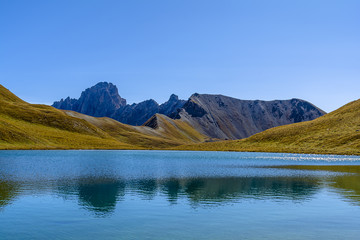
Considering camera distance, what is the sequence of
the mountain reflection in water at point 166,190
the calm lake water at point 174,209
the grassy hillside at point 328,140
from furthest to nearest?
the grassy hillside at point 328,140 < the mountain reflection in water at point 166,190 < the calm lake water at point 174,209

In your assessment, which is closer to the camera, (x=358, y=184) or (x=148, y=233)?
(x=148, y=233)

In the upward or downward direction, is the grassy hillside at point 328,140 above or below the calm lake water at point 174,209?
above

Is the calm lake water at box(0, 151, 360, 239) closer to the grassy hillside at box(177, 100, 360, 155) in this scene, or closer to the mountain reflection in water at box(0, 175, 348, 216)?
the mountain reflection in water at box(0, 175, 348, 216)

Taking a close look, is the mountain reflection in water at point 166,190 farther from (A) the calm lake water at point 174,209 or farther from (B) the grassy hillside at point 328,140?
(B) the grassy hillside at point 328,140

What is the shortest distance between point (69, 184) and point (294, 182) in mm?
35265

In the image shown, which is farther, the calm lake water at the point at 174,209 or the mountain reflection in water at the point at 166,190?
the mountain reflection in water at the point at 166,190

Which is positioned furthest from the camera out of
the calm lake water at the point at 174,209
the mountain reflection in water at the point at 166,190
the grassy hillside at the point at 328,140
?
the grassy hillside at the point at 328,140

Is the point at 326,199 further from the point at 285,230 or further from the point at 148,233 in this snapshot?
the point at 148,233

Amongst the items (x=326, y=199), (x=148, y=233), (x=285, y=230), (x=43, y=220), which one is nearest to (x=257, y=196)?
(x=326, y=199)

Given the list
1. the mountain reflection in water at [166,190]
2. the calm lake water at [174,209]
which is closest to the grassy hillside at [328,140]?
the mountain reflection in water at [166,190]

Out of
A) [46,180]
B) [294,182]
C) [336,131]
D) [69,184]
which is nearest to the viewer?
[69,184]

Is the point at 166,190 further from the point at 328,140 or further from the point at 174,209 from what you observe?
the point at 328,140

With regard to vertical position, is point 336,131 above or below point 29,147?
above

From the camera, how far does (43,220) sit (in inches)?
1078
